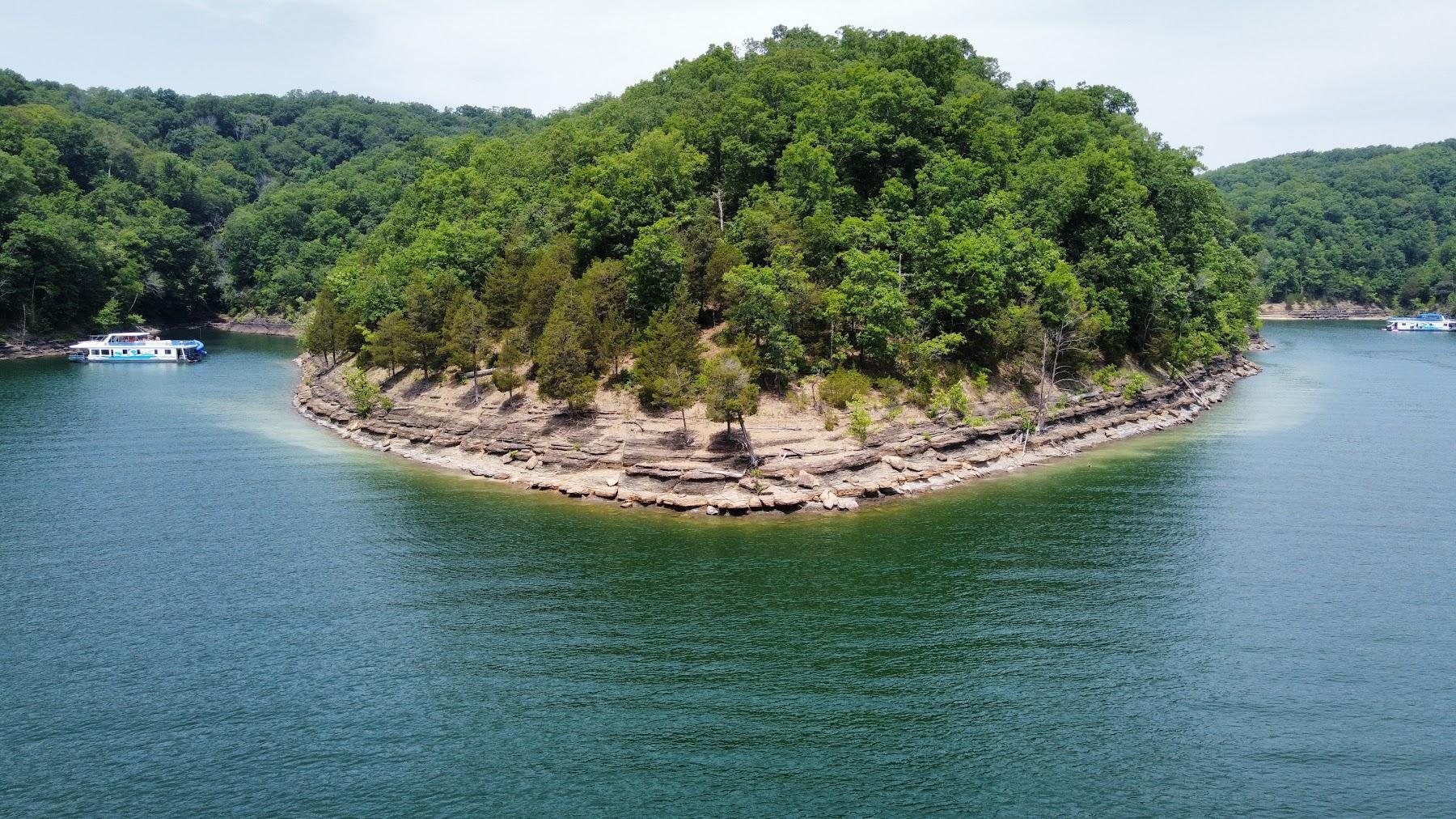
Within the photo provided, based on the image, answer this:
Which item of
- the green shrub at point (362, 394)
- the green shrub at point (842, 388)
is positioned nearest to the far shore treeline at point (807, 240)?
the green shrub at point (842, 388)

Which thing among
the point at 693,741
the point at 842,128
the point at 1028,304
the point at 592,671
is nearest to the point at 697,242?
the point at 842,128

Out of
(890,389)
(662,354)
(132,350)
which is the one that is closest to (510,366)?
(662,354)

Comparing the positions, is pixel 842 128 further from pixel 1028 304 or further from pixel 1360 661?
pixel 1360 661

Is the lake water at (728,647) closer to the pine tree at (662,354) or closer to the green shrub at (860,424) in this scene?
the green shrub at (860,424)

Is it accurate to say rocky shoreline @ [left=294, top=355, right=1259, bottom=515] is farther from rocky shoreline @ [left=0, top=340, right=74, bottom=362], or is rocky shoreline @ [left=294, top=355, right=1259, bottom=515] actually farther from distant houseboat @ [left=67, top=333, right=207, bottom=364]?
rocky shoreline @ [left=0, top=340, right=74, bottom=362]

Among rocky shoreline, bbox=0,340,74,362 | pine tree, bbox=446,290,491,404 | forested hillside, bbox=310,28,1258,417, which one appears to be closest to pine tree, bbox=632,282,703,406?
forested hillside, bbox=310,28,1258,417
